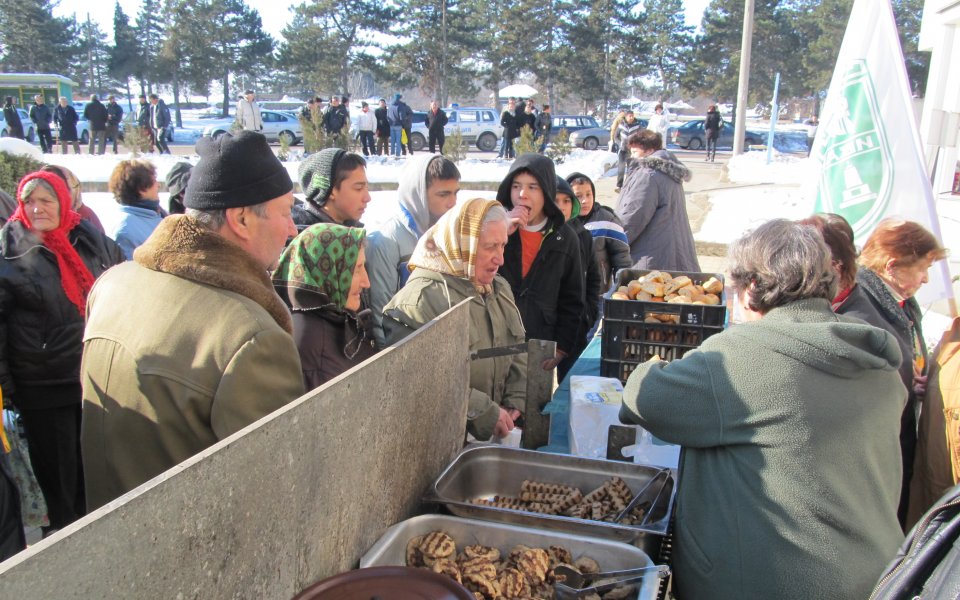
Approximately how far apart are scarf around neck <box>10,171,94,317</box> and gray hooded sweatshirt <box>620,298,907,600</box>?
291cm

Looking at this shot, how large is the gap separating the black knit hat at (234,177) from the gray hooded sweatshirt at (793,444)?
115 centimetres

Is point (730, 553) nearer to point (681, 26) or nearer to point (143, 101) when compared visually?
point (143, 101)

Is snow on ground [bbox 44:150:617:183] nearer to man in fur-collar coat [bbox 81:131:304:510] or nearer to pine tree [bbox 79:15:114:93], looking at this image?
man in fur-collar coat [bbox 81:131:304:510]

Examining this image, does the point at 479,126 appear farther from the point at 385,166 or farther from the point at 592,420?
the point at 592,420

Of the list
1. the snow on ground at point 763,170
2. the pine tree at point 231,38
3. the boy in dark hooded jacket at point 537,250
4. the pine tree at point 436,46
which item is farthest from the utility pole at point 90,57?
the boy in dark hooded jacket at point 537,250

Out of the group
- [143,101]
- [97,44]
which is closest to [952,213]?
[143,101]

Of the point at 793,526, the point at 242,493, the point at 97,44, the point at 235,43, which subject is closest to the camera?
the point at 242,493

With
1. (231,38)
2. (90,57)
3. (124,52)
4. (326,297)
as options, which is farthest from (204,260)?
(90,57)

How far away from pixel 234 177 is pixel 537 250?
7.99ft

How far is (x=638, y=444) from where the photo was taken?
8.59 feet

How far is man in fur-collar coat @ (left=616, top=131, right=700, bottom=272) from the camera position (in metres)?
5.00

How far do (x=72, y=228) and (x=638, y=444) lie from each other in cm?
305

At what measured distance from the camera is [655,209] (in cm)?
505

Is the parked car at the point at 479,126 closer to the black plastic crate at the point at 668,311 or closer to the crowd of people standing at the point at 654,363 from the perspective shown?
the black plastic crate at the point at 668,311
